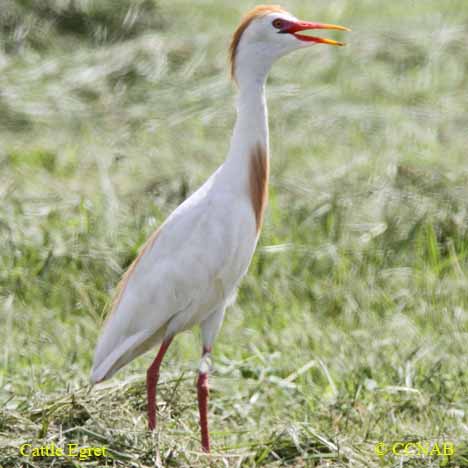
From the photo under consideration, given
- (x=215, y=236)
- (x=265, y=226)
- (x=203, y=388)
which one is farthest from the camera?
(x=265, y=226)

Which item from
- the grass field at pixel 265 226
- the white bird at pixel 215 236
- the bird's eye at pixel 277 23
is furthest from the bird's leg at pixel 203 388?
the bird's eye at pixel 277 23

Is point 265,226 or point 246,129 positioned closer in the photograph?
point 246,129

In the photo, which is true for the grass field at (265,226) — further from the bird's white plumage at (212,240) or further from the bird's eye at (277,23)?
the bird's eye at (277,23)

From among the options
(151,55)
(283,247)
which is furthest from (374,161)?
(151,55)

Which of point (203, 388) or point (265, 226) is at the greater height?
point (265, 226)

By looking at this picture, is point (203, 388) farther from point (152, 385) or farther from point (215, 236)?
point (215, 236)

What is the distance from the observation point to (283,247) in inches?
217

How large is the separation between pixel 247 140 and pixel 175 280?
20.7 inches

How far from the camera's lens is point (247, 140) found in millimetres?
4066

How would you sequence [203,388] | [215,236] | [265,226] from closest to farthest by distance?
[215,236] < [203,388] < [265,226]

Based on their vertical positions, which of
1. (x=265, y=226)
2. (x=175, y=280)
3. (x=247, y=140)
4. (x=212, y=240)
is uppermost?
(x=247, y=140)

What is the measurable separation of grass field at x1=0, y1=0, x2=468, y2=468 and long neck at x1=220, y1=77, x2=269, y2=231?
0.75m

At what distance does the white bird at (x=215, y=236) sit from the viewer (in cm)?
405

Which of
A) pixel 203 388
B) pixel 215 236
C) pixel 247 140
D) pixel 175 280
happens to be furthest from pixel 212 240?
→ pixel 203 388
